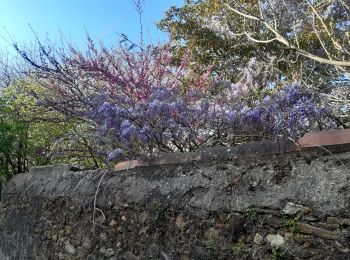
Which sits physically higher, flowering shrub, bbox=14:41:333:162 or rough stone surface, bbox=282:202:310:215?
flowering shrub, bbox=14:41:333:162

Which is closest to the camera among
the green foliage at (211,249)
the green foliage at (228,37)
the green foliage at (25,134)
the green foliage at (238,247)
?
the green foliage at (238,247)

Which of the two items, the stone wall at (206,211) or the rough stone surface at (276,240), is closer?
the stone wall at (206,211)

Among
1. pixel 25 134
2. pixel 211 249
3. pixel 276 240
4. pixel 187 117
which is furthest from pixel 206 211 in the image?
pixel 25 134

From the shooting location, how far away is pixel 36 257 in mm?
5230

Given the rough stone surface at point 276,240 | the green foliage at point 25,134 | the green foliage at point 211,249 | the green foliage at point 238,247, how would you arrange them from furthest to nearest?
the green foliage at point 25,134 → the green foliage at point 211,249 → the green foliage at point 238,247 → the rough stone surface at point 276,240

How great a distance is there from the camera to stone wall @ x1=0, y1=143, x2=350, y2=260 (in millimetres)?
2781

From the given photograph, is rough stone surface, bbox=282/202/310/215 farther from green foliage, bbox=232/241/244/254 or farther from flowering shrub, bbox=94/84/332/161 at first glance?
flowering shrub, bbox=94/84/332/161

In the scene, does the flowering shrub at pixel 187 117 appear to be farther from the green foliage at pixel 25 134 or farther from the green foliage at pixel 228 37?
the green foliage at pixel 228 37

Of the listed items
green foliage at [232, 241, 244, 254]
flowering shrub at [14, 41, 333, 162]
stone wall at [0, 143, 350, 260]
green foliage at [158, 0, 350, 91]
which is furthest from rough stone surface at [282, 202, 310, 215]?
green foliage at [158, 0, 350, 91]

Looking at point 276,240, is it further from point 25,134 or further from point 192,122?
point 25,134

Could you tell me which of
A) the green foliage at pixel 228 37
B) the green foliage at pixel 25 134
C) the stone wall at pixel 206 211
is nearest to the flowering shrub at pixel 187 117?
the stone wall at pixel 206 211

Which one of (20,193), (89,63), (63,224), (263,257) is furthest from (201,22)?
(263,257)

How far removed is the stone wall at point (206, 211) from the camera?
2.78 metres

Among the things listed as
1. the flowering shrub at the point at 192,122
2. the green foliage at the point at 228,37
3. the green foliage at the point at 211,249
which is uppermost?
the green foliage at the point at 228,37
